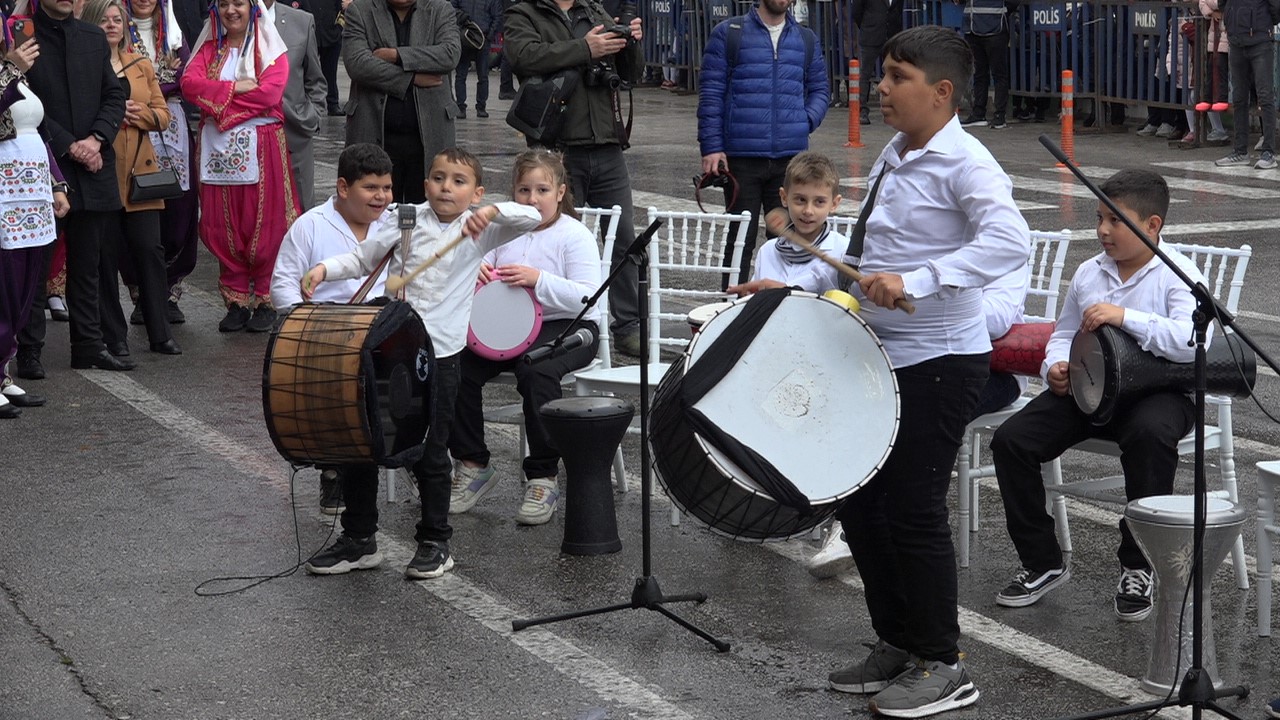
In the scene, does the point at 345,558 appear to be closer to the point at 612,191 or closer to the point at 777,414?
the point at 777,414

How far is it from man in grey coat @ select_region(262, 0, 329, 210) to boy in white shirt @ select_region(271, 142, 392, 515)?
11.4 feet

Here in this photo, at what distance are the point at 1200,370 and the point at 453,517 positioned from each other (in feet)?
10.2

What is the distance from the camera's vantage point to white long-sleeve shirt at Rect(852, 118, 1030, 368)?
4.47 meters

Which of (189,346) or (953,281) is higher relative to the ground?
(953,281)

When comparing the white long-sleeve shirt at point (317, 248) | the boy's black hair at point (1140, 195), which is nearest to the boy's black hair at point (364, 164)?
the white long-sleeve shirt at point (317, 248)

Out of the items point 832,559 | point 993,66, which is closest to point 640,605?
point 832,559

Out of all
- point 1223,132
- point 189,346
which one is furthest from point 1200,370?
point 1223,132

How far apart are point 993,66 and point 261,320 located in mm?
11833

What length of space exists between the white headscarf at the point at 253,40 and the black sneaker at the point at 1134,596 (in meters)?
6.05

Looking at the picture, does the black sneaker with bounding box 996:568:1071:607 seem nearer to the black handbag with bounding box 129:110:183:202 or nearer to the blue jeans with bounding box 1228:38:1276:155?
the black handbag with bounding box 129:110:183:202

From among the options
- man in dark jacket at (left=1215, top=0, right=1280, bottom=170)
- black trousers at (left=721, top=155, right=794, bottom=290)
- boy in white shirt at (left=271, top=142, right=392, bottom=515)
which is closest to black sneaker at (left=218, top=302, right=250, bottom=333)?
black trousers at (left=721, top=155, right=794, bottom=290)

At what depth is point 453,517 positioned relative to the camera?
6.68 metres

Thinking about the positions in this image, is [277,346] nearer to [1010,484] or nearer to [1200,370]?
[1010,484]

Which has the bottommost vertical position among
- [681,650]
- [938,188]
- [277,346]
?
[681,650]
